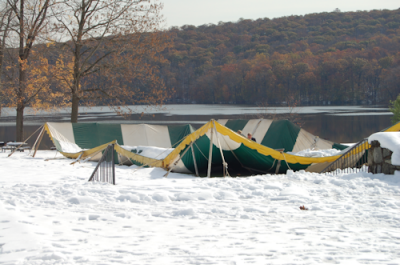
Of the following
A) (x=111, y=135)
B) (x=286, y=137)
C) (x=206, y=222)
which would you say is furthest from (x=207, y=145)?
(x=111, y=135)

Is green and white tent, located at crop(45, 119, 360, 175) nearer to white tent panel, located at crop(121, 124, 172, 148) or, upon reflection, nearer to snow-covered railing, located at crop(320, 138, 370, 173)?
white tent panel, located at crop(121, 124, 172, 148)

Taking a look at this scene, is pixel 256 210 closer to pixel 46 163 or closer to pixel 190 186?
pixel 190 186

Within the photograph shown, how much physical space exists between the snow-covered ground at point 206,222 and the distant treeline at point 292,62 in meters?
40.5

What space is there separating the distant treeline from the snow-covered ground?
4046cm

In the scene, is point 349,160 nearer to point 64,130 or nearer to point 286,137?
point 286,137

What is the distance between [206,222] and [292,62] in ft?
311

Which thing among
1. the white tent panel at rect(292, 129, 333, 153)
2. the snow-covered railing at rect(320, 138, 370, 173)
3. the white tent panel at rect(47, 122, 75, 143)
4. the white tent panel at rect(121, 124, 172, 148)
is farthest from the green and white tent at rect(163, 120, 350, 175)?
the white tent panel at rect(47, 122, 75, 143)

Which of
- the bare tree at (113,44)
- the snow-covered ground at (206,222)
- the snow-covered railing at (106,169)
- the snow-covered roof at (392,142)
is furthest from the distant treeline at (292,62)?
the snow-covered ground at (206,222)

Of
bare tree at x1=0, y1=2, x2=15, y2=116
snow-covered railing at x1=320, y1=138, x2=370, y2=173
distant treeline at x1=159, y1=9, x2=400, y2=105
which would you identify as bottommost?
snow-covered railing at x1=320, y1=138, x2=370, y2=173

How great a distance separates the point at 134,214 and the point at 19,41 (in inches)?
706

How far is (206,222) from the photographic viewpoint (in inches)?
182

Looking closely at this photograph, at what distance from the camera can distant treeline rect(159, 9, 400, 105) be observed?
83.6 metres

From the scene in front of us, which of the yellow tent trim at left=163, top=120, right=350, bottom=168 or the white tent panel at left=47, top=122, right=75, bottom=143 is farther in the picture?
the white tent panel at left=47, top=122, right=75, bottom=143

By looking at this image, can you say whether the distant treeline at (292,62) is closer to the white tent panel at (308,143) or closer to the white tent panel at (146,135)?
the white tent panel at (308,143)
